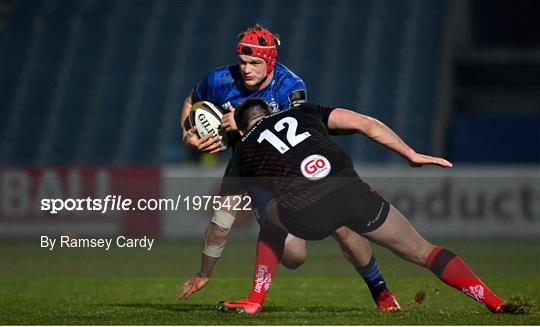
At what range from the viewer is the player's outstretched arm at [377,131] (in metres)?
8.05

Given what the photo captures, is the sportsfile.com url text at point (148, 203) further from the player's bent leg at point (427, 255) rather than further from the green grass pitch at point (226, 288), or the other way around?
the player's bent leg at point (427, 255)

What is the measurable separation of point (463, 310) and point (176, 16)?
22.1 m

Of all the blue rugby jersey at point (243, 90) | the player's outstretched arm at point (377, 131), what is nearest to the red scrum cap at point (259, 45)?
the blue rugby jersey at point (243, 90)

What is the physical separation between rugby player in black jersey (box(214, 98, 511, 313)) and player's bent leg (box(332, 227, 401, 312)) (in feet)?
2.00

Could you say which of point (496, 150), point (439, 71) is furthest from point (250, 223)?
point (439, 71)

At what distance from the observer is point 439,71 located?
27938mm

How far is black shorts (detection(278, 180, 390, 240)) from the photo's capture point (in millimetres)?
8141

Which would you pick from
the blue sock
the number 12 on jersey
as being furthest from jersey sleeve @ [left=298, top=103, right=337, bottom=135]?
the blue sock

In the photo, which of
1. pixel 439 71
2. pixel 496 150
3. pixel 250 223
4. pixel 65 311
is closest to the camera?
pixel 65 311

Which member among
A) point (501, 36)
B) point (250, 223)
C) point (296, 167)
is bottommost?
point (250, 223)

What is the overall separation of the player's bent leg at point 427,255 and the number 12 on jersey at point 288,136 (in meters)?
0.78

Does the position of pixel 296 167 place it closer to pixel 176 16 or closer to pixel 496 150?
pixel 496 150

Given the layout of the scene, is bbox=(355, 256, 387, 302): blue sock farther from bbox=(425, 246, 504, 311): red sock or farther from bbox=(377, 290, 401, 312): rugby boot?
bbox=(425, 246, 504, 311): red sock

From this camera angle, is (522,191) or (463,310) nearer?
(463,310)
